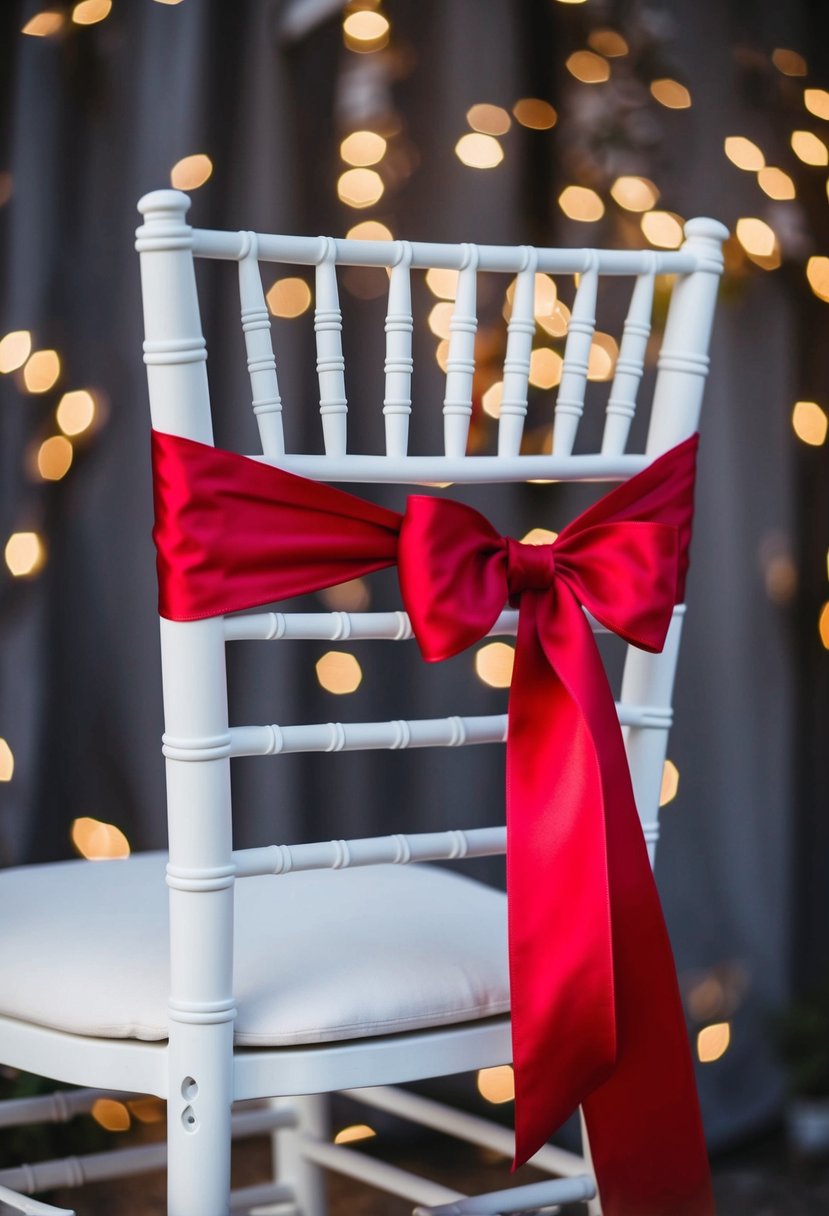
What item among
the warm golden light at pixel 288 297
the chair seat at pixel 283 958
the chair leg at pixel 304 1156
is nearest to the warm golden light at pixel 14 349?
the warm golden light at pixel 288 297

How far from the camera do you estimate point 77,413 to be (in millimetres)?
1736

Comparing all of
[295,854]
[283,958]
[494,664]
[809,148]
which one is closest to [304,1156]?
[283,958]

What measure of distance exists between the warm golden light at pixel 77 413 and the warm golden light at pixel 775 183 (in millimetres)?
1024

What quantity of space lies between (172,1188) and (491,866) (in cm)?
110

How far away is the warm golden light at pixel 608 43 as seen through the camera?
191 centimetres

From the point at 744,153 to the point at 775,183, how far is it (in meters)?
0.07

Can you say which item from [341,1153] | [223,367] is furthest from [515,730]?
[223,367]

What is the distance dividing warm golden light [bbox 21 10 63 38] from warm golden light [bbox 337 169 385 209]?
396 mm

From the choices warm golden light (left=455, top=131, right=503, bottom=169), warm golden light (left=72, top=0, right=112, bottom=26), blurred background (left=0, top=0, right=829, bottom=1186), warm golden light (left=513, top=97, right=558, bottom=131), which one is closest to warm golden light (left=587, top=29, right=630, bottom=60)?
blurred background (left=0, top=0, right=829, bottom=1186)

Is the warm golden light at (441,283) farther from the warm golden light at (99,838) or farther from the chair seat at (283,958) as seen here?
the chair seat at (283,958)

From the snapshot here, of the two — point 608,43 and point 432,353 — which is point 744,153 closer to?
point 608,43

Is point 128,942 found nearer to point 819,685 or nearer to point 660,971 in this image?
point 660,971

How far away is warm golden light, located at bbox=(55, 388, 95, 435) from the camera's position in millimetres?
1734

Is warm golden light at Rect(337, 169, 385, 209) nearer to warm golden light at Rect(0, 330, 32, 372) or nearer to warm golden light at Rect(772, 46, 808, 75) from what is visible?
warm golden light at Rect(0, 330, 32, 372)
